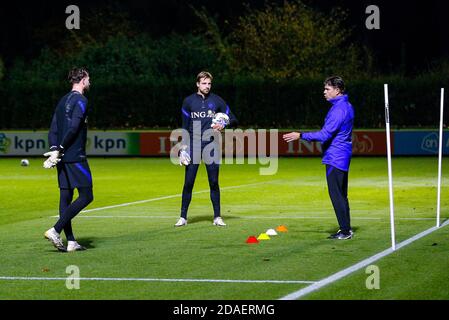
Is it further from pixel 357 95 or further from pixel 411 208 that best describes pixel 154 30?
pixel 411 208

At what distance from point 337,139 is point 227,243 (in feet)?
6.47

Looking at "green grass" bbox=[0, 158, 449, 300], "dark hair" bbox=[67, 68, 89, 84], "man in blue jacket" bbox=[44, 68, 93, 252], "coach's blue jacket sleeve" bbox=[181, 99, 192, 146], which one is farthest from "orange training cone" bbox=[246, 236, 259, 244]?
"dark hair" bbox=[67, 68, 89, 84]

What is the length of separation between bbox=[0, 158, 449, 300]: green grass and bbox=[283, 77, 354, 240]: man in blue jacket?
0.61 meters

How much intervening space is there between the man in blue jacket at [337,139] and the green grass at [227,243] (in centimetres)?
61

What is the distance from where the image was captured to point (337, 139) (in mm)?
14602

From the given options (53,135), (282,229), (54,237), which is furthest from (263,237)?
(53,135)

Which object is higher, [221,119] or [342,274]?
[221,119]

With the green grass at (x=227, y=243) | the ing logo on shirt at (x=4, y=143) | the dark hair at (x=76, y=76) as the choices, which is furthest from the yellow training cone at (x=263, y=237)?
the ing logo on shirt at (x=4, y=143)

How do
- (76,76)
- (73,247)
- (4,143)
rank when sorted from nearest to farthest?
(76,76)
(73,247)
(4,143)

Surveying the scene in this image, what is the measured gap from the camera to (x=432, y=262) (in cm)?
1245

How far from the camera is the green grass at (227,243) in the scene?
10820 mm

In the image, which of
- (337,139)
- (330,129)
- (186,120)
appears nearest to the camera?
(330,129)

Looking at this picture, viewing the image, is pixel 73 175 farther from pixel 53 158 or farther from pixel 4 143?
pixel 4 143
